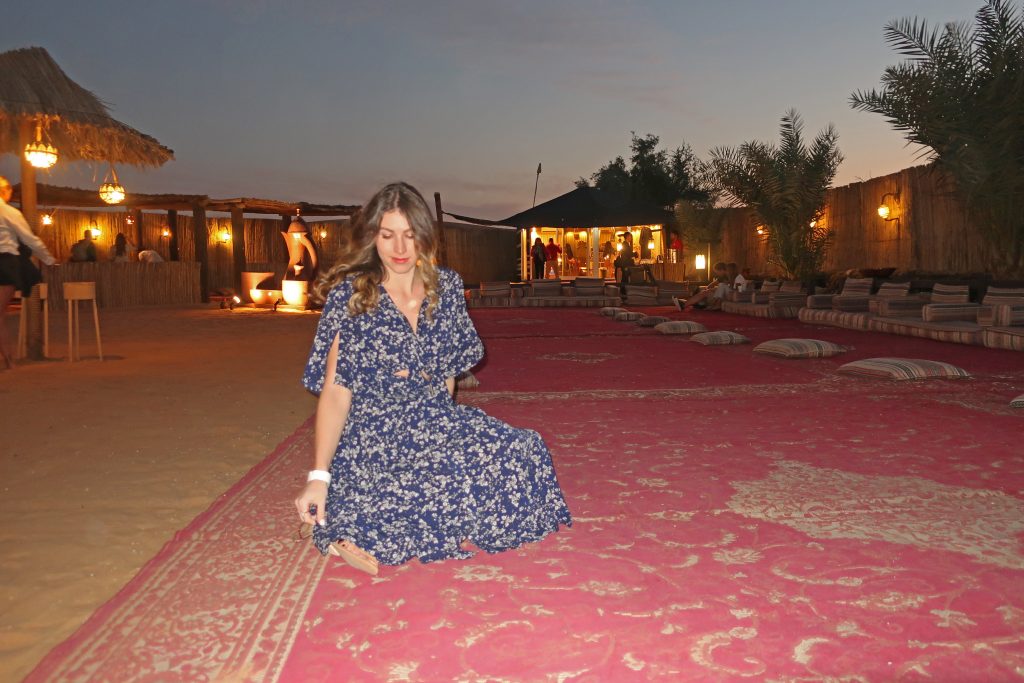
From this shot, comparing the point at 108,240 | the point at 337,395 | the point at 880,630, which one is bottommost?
the point at 880,630

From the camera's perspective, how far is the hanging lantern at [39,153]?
9609mm

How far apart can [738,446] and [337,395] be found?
102 inches

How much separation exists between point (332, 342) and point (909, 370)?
18.5ft

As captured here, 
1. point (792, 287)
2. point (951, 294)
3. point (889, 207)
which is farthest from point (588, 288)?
point (951, 294)

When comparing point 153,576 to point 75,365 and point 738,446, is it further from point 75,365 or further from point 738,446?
point 75,365

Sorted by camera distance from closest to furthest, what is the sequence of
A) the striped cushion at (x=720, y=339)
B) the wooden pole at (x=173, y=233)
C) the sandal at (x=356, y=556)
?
the sandal at (x=356, y=556) < the striped cushion at (x=720, y=339) < the wooden pole at (x=173, y=233)

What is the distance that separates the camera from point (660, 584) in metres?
2.54

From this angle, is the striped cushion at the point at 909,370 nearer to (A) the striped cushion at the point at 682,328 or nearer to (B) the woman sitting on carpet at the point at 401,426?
(A) the striped cushion at the point at 682,328

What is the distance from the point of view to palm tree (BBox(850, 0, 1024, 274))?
10258 millimetres

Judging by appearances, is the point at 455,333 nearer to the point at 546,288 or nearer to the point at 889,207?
the point at 889,207

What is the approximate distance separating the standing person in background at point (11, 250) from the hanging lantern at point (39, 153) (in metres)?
2.01

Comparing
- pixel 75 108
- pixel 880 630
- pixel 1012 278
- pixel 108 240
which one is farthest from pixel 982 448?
pixel 108 240

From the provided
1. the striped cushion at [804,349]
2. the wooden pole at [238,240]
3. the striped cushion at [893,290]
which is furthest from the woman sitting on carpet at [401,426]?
the wooden pole at [238,240]

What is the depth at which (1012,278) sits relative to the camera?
10781mm
